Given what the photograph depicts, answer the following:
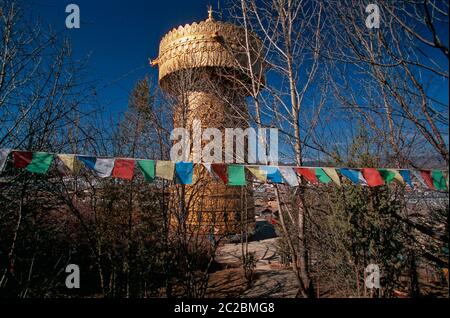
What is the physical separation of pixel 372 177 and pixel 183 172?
11.2 ft

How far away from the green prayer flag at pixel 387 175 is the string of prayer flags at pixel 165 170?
3792 millimetres

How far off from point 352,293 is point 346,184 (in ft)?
7.29

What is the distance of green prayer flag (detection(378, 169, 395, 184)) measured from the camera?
5.09 meters

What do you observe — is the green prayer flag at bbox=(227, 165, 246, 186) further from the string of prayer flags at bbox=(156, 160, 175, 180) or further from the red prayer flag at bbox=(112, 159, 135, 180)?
the red prayer flag at bbox=(112, 159, 135, 180)

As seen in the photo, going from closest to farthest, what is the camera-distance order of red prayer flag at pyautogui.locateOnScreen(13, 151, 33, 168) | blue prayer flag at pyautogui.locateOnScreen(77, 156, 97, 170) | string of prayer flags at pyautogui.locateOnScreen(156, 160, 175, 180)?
1. red prayer flag at pyautogui.locateOnScreen(13, 151, 33, 168)
2. blue prayer flag at pyautogui.locateOnScreen(77, 156, 97, 170)
3. string of prayer flags at pyautogui.locateOnScreen(156, 160, 175, 180)

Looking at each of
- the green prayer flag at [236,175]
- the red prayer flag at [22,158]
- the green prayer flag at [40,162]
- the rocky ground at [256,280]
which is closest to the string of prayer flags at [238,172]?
the green prayer flag at [236,175]

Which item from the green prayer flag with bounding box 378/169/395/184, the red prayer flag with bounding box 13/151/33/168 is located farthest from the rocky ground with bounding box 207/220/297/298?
the red prayer flag with bounding box 13/151/33/168

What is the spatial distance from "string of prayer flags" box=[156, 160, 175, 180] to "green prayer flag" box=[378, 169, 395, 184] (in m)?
3.79

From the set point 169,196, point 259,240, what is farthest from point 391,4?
point 259,240

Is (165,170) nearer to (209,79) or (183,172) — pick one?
(183,172)

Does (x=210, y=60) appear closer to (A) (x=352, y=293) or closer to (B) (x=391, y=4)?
(B) (x=391, y=4)

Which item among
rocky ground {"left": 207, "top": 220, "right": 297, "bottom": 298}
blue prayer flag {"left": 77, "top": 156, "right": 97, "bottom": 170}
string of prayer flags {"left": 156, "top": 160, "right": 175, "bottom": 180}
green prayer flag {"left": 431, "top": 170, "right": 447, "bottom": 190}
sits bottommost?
rocky ground {"left": 207, "top": 220, "right": 297, "bottom": 298}

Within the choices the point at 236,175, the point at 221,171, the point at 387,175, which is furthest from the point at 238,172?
the point at 387,175
